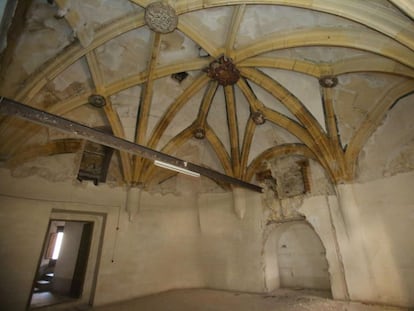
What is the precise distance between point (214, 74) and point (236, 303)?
5.46 meters

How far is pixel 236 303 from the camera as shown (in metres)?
5.20

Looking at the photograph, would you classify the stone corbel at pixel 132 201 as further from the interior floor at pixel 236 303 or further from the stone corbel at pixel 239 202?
the stone corbel at pixel 239 202

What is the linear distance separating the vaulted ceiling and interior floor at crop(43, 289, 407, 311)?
110 inches

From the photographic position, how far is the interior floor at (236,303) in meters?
4.67

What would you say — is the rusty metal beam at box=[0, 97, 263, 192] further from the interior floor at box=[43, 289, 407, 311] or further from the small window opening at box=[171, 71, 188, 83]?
the interior floor at box=[43, 289, 407, 311]

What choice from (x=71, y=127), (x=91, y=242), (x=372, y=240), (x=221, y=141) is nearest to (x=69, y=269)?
(x=91, y=242)

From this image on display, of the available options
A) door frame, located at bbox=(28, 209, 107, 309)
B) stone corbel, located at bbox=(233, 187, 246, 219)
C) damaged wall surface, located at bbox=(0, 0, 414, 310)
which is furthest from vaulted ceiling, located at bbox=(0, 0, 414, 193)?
door frame, located at bbox=(28, 209, 107, 309)

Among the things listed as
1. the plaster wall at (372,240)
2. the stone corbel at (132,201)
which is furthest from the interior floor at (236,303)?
the stone corbel at (132,201)

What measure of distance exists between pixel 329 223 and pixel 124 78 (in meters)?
6.20

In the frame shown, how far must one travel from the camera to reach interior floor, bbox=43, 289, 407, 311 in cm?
467

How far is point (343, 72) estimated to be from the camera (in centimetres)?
458

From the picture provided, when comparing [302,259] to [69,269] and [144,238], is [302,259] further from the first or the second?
[69,269]

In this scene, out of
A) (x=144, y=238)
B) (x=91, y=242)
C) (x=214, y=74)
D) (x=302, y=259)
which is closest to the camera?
(x=214, y=74)

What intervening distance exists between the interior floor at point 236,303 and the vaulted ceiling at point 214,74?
2.80m
